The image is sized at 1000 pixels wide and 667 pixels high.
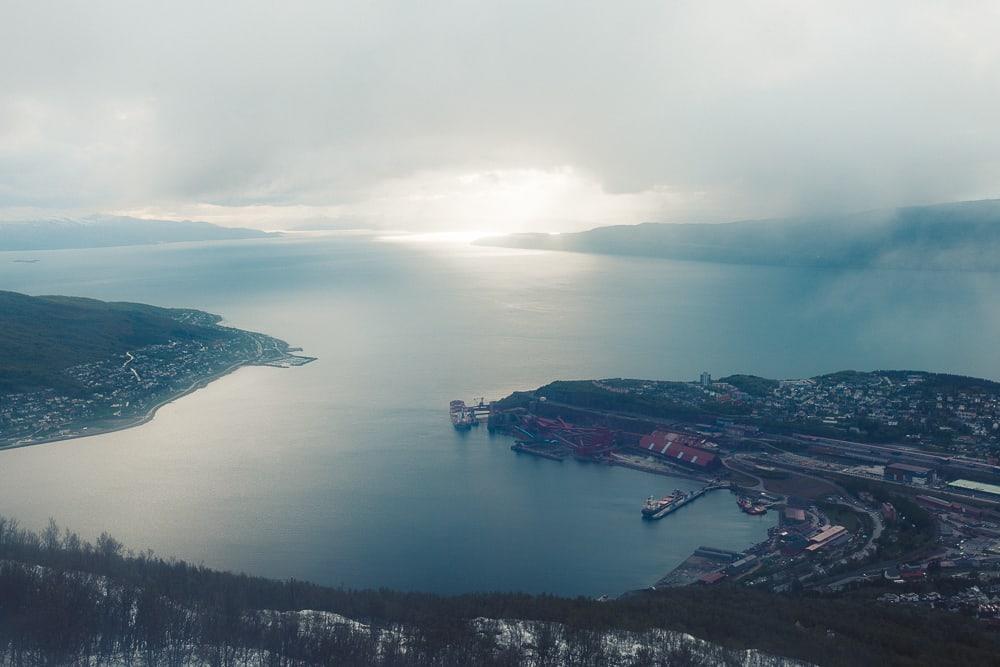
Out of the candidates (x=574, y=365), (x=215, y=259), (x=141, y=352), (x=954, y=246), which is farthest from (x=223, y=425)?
(x=215, y=259)

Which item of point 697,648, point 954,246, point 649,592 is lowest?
point 649,592

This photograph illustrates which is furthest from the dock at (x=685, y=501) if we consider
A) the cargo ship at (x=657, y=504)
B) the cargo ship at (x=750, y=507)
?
the cargo ship at (x=750, y=507)

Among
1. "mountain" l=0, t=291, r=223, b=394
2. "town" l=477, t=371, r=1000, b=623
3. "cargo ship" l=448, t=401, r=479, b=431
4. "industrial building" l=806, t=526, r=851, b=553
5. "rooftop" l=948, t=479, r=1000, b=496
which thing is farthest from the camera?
"mountain" l=0, t=291, r=223, b=394

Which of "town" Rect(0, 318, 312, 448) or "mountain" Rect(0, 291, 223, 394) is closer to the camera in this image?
"town" Rect(0, 318, 312, 448)

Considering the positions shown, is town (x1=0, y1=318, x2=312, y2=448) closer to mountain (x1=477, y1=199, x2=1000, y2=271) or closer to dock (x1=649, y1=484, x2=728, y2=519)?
dock (x1=649, y1=484, x2=728, y2=519)

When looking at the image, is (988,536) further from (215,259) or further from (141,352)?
(215,259)

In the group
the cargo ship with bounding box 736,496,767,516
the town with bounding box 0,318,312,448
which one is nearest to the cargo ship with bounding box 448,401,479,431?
the cargo ship with bounding box 736,496,767,516

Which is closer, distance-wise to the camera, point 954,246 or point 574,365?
point 574,365
